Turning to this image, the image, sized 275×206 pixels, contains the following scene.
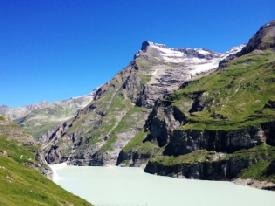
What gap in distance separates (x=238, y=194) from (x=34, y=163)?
251 feet

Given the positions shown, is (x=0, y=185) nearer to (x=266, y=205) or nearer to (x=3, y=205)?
(x=3, y=205)

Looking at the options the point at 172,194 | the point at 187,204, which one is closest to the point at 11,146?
the point at 172,194

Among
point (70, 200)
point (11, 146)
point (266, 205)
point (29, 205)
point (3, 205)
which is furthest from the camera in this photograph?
point (11, 146)

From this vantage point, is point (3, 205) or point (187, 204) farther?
point (187, 204)

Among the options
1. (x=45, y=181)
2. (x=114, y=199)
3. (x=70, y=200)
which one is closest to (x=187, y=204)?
(x=114, y=199)

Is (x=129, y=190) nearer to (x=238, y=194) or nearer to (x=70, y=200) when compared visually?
(x=238, y=194)

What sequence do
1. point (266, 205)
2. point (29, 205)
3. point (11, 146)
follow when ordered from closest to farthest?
point (29, 205) < point (266, 205) < point (11, 146)

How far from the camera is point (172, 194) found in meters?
181

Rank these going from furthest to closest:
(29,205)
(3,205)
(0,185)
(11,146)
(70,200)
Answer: (11,146), (70,200), (0,185), (29,205), (3,205)

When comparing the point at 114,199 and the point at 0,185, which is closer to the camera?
the point at 0,185

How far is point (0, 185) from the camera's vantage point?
77.6 metres

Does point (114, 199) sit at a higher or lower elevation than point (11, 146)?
Result: lower

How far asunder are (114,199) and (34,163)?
43.3 metres

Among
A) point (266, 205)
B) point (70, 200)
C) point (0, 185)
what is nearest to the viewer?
point (0, 185)
